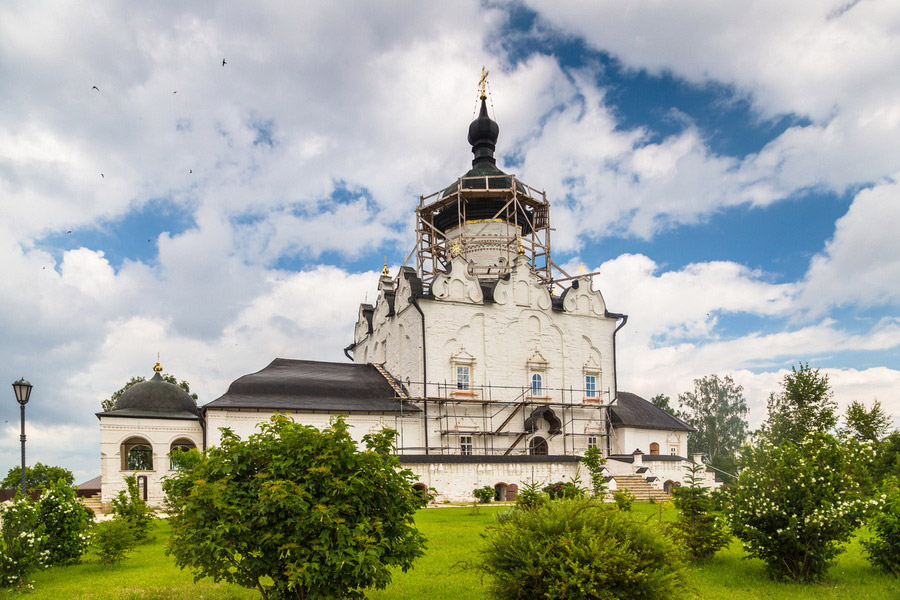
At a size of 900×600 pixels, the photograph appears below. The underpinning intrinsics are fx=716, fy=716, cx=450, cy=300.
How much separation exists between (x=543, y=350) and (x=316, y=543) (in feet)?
86.3

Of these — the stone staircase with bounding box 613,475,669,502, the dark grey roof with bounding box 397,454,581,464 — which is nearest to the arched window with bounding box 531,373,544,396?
the dark grey roof with bounding box 397,454,581,464

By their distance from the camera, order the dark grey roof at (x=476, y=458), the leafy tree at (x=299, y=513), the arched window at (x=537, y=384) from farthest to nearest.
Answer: the arched window at (x=537, y=384)
the dark grey roof at (x=476, y=458)
the leafy tree at (x=299, y=513)

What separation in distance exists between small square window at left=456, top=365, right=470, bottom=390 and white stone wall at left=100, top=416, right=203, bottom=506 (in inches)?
418

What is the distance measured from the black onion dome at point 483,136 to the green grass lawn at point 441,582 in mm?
29745

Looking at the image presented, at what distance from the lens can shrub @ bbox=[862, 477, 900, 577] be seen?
1061cm

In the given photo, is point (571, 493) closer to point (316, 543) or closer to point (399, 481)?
point (399, 481)

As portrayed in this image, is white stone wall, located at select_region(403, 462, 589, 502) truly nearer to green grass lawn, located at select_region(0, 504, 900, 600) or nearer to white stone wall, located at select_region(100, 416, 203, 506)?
white stone wall, located at select_region(100, 416, 203, 506)

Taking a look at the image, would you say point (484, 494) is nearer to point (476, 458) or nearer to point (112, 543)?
point (476, 458)

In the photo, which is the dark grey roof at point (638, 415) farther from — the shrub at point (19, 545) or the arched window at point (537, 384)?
the shrub at point (19, 545)

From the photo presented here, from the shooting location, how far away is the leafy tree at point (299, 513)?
7.26 m

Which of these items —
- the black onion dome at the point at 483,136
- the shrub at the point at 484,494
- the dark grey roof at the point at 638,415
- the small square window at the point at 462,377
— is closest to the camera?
the shrub at the point at 484,494

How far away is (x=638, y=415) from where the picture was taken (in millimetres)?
34969

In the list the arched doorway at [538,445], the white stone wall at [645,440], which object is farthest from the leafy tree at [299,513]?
the white stone wall at [645,440]

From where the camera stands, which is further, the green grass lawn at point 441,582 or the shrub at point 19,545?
the shrub at point 19,545
